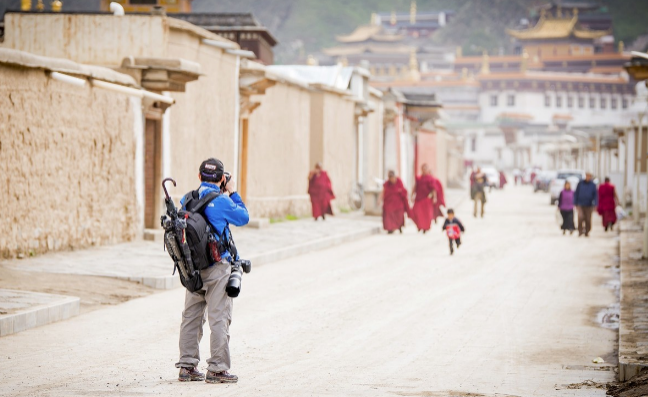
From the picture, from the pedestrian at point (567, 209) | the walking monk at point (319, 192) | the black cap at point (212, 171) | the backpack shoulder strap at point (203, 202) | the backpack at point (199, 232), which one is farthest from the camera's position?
the walking monk at point (319, 192)

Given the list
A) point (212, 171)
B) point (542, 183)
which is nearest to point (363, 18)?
point (542, 183)

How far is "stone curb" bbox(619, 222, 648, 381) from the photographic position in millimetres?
8109

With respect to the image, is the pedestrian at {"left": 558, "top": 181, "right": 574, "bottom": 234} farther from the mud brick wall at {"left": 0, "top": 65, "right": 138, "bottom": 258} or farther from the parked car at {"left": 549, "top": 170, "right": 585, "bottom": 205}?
the parked car at {"left": 549, "top": 170, "right": 585, "bottom": 205}

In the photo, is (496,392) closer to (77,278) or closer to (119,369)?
(119,369)

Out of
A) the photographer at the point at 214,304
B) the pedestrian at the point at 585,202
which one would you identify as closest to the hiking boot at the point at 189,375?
the photographer at the point at 214,304

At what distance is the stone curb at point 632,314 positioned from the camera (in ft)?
26.6

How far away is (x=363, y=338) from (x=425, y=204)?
16.8m

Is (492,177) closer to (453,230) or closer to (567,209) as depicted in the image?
(567,209)

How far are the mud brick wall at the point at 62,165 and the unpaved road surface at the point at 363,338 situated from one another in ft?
9.02

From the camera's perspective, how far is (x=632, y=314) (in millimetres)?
11148

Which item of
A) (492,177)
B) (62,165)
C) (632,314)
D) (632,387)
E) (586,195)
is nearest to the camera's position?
(632,387)

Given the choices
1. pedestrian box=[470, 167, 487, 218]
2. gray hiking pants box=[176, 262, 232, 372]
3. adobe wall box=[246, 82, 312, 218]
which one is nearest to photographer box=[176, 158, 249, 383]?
gray hiking pants box=[176, 262, 232, 372]

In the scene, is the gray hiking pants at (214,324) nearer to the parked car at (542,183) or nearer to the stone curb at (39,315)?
the stone curb at (39,315)

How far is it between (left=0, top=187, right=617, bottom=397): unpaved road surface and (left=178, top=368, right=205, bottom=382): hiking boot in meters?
0.10
